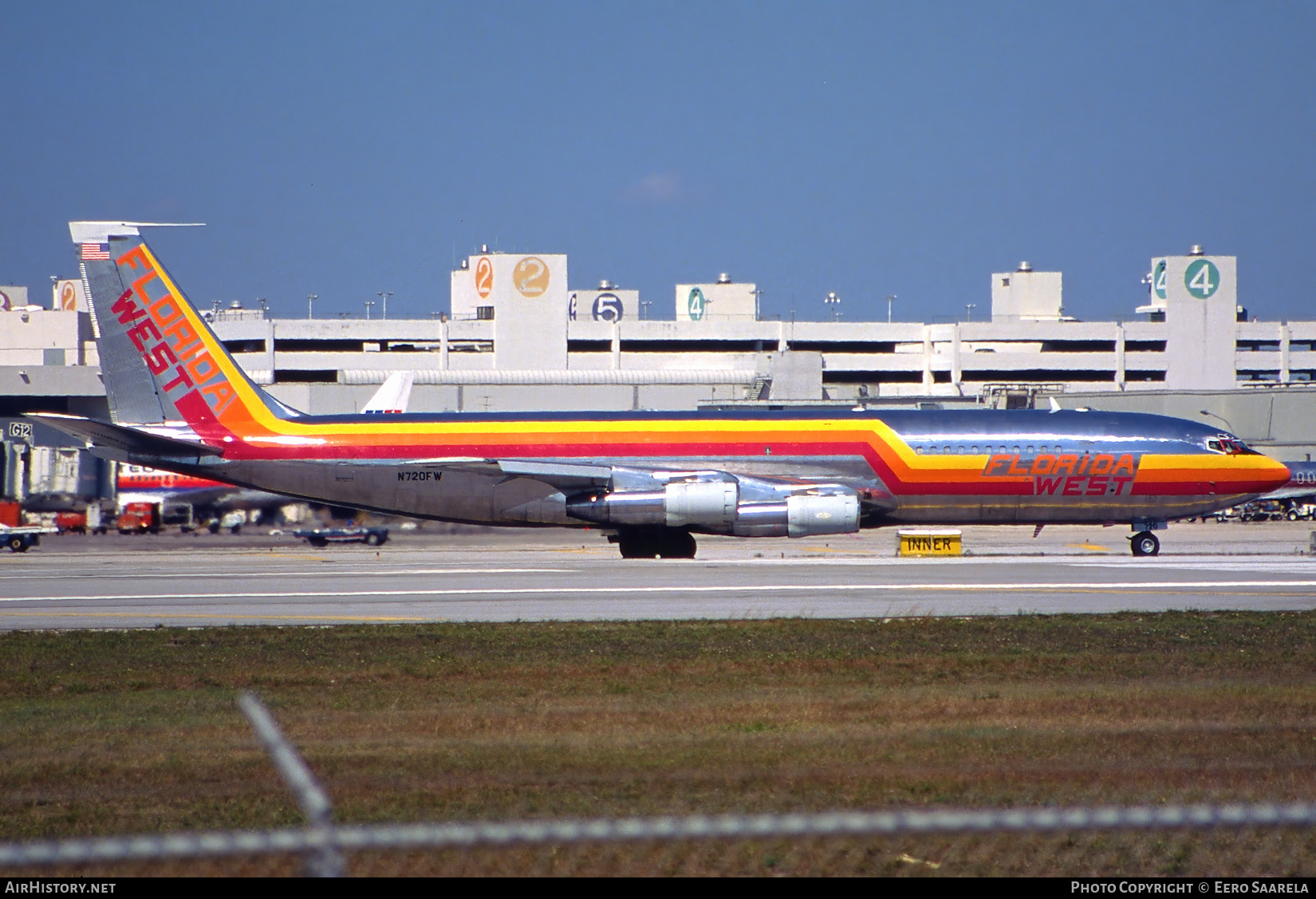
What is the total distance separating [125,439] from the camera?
32.9 metres

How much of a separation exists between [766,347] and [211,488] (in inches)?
2610

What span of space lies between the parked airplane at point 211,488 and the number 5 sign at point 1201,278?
8830 cm

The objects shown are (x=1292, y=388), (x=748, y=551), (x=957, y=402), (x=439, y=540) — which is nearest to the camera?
(x=748, y=551)

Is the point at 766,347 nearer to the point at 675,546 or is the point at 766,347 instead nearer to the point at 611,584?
the point at 675,546

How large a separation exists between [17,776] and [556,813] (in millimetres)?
4836

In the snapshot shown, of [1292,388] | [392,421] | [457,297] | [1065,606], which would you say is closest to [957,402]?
[1292,388]

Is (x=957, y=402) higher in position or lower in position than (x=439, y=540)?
higher

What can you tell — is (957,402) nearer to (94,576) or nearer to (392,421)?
(392,421)

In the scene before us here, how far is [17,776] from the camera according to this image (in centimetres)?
991

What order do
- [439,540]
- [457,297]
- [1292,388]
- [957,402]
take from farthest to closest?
[457,297] < [1292,388] < [957,402] < [439,540]

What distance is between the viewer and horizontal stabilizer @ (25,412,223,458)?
3136 centimetres

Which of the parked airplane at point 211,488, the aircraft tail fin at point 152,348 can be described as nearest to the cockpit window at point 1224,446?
the parked airplane at point 211,488

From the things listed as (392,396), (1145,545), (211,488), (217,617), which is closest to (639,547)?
(1145,545)

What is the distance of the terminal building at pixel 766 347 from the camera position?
277 ft
